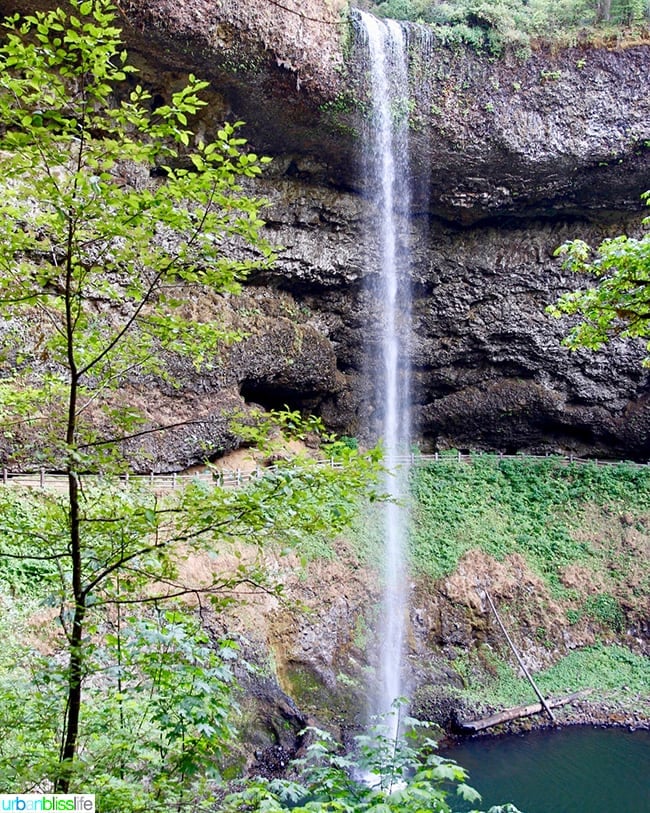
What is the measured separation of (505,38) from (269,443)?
19.5m

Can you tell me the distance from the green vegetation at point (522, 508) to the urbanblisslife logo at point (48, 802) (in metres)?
14.1

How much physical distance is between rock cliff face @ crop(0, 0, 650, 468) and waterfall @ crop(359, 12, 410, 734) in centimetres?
40

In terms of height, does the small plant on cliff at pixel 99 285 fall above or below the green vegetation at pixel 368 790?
above

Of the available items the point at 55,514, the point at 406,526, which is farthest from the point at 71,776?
the point at 406,526

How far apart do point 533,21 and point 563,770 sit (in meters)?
19.8

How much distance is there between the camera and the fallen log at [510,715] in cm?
1280

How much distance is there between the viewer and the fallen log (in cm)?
1280

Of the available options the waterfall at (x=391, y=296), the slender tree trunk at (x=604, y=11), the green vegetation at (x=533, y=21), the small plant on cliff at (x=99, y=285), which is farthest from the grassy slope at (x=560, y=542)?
the slender tree trunk at (x=604, y=11)

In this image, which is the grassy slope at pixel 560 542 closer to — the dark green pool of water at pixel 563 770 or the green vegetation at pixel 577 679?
the green vegetation at pixel 577 679

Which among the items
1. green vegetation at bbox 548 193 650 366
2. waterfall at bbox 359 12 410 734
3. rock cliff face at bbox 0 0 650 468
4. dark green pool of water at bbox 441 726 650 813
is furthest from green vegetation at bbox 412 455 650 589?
green vegetation at bbox 548 193 650 366

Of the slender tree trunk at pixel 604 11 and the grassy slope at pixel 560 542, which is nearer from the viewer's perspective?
the grassy slope at pixel 560 542

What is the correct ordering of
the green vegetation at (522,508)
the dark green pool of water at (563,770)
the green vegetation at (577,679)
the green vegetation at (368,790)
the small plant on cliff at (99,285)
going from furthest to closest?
the green vegetation at (522,508) < the green vegetation at (577,679) < the dark green pool of water at (563,770) < the green vegetation at (368,790) < the small plant on cliff at (99,285)

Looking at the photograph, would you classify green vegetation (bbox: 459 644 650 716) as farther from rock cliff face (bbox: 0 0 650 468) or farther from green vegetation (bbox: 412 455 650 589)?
rock cliff face (bbox: 0 0 650 468)

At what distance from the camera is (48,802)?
300 centimetres
